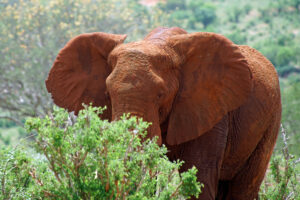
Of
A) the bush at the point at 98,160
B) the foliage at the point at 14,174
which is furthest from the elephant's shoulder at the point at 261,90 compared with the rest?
the foliage at the point at 14,174

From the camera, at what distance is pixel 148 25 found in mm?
22156

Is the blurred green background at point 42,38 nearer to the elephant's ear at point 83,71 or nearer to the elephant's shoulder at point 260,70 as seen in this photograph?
the elephant's shoulder at point 260,70

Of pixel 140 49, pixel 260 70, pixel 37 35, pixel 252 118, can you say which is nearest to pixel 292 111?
pixel 37 35

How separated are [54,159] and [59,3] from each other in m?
16.8

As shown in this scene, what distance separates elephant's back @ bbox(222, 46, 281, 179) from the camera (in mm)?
5578

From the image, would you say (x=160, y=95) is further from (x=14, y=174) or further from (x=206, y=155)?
(x=14, y=174)

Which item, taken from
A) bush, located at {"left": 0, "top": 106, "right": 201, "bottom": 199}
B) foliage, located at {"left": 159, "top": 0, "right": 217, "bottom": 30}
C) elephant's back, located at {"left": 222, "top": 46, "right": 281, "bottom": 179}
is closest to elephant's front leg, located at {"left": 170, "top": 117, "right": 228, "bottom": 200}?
elephant's back, located at {"left": 222, "top": 46, "right": 281, "bottom": 179}

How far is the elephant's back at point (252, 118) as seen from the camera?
5.58 meters

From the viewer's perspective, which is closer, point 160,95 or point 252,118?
point 160,95

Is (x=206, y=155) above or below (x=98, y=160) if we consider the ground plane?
below

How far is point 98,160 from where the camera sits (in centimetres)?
384

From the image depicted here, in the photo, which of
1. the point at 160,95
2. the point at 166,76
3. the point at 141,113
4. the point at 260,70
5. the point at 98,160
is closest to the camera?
the point at 98,160

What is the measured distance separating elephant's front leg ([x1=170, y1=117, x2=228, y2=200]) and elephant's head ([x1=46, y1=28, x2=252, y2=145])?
0.14 m

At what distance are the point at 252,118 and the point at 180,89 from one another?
1.06 m
